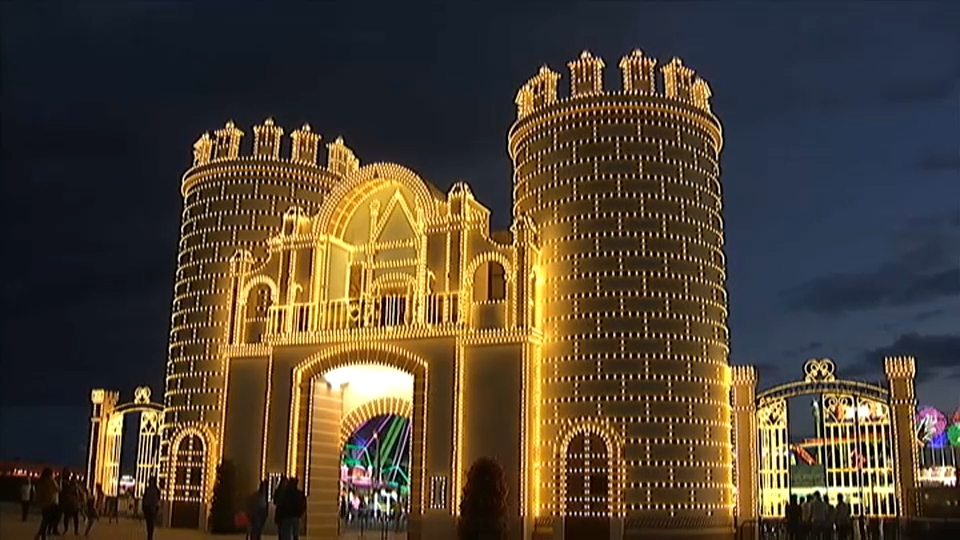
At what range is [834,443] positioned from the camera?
84.1 ft

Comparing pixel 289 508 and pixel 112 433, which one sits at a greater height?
pixel 112 433

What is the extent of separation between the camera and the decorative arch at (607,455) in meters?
23.1

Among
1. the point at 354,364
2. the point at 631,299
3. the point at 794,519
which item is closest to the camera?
the point at 794,519

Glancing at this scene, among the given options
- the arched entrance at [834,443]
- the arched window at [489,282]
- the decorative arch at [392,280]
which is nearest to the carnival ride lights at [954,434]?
the arched entrance at [834,443]

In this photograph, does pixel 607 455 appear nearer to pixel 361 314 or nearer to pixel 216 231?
pixel 361 314

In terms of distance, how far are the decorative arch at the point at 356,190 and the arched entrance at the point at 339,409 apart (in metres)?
4.01

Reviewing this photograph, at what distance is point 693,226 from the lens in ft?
83.1

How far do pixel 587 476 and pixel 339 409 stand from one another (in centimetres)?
842

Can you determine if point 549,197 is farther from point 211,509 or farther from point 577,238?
point 211,509

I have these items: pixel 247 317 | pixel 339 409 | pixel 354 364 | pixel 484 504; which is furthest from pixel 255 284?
pixel 484 504

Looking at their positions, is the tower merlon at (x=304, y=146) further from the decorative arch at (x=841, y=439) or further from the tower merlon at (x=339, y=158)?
the decorative arch at (x=841, y=439)

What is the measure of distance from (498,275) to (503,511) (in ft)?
22.6

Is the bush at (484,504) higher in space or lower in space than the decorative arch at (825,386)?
lower

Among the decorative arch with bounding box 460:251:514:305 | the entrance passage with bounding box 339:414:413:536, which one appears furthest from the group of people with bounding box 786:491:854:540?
the entrance passage with bounding box 339:414:413:536
